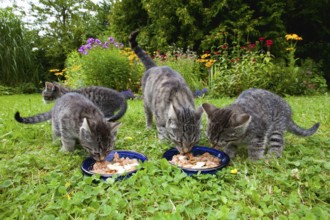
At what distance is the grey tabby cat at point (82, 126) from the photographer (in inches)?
118

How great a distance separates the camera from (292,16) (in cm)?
1396

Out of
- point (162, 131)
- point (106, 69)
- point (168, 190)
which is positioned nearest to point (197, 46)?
point (106, 69)

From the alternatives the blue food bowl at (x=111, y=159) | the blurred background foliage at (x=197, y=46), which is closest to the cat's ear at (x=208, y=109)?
the blue food bowl at (x=111, y=159)

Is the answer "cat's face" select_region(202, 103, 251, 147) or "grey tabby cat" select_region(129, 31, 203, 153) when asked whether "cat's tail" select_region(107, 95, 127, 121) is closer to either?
"grey tabby cat" select_region(129, 31, 203, 153)

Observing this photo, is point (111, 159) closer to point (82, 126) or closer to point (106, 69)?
point (82, 126)

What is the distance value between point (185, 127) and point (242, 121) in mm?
673

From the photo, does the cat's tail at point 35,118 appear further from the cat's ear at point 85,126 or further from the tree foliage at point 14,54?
the tree foliage at point 14,54

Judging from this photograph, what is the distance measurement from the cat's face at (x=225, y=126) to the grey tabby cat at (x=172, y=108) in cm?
18

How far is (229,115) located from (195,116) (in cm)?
41

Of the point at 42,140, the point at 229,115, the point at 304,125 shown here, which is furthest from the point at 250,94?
the point at 42,140

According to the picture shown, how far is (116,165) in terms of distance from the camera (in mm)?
2857

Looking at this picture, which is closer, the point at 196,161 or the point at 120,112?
the point at 196,161

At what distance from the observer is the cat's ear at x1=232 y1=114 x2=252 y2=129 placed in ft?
9.62

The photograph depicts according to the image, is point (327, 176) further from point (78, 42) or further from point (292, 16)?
point (78, 42)
